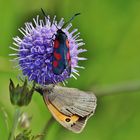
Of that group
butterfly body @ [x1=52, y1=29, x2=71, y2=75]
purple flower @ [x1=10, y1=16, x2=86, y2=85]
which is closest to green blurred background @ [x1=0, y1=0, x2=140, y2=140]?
purple flower @ [x1=10, y1=16, x2=86, y2=85]

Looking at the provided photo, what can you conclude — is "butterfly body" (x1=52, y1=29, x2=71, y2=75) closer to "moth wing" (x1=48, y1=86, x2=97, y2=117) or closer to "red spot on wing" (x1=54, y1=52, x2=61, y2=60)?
"red spot on wing" (x1=54, y1=52, x2=61, y2=60)

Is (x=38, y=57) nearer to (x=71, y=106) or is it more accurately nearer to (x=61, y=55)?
(x=61, y=55)

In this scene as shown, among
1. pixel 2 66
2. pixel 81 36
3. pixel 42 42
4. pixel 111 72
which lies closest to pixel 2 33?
pixel 2 66

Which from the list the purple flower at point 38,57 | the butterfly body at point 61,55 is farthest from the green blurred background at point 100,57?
the butterfly body at point 61,55

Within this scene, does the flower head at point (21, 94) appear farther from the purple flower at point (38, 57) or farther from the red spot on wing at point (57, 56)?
the red spot on wing at point (57, 56)

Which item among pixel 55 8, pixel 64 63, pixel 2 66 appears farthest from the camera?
pixel 55 8

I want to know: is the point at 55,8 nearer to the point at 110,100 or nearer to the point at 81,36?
the point at 81,36
